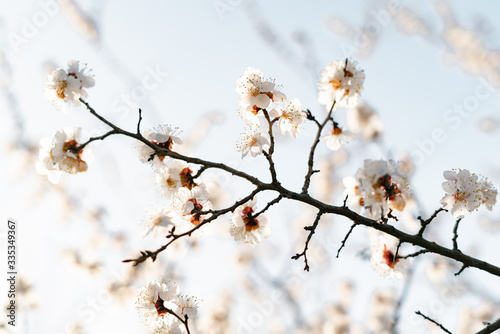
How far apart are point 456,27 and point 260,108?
5139 mm

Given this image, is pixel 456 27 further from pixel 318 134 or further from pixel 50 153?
pixel 50 153

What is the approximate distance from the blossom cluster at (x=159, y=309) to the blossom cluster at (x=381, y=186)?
39.2 inches

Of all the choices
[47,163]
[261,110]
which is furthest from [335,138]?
[47,163]

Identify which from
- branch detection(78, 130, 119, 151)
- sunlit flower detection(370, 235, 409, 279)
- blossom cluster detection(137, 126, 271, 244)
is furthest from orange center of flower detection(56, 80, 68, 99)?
sunlit flower detection(370, 235, 409, 279)

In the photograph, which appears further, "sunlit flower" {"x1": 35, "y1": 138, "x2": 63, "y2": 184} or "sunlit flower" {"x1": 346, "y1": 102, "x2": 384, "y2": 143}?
"sunlit flower" {"x1": 346, "y1": 102, "x2": 384, "y2": 143}

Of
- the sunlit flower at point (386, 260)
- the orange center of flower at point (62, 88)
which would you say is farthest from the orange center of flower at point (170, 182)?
the sunlit flower at point (386, 260)

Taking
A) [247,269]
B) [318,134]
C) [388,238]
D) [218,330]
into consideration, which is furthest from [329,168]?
[318,134]

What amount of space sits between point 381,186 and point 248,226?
0.65 meters

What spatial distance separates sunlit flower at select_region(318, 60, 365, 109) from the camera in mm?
1914

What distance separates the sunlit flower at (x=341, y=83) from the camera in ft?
6.28

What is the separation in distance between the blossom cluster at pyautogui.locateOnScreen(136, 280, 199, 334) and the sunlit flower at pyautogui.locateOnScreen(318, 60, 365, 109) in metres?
1.23

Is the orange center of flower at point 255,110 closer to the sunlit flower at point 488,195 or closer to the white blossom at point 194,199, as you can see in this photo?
the white blossom at point 194,199

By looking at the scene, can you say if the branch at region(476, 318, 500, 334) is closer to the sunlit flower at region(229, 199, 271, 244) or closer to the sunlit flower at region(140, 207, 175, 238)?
the sunlit flower at region(229, 199, 271, 244)

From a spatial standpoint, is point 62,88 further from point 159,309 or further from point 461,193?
point 461,193
